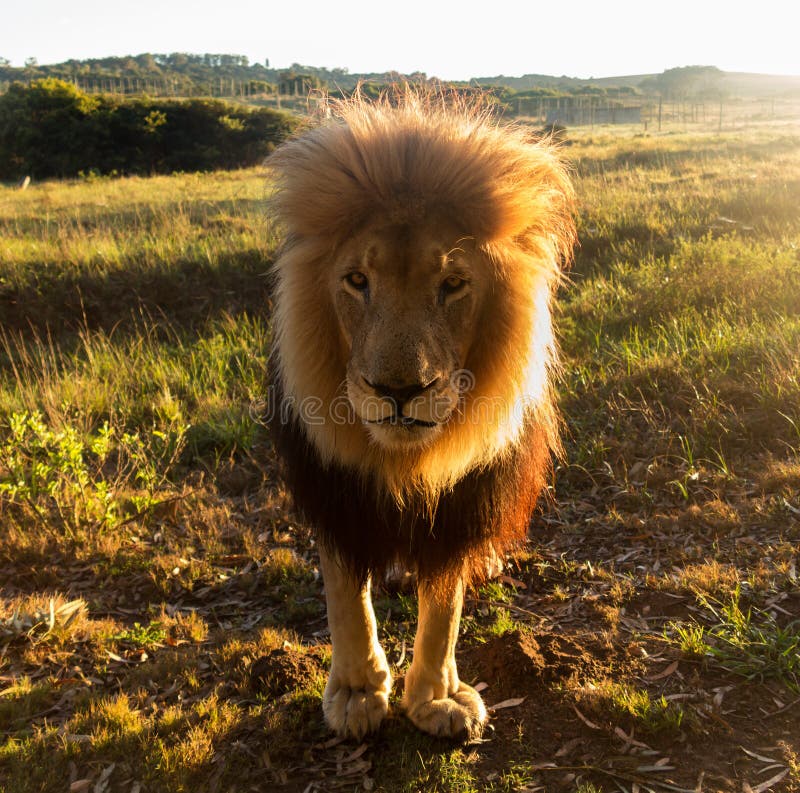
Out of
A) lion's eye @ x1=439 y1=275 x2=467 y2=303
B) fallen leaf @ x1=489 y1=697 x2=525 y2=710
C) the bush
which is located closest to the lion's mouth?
lion's eye @ x1=439 y1=275 x2=467 y2=303

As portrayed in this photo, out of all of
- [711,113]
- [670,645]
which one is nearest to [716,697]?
[670,645]

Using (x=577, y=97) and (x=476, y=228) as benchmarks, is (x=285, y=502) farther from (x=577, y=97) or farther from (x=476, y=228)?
(x=577, y=97)

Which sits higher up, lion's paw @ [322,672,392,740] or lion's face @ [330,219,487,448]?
lion's face @ [330,219,487,448]

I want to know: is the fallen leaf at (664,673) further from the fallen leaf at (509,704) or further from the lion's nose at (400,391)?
the lion's nose at (400,391)

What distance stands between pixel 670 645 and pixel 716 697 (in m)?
0.37

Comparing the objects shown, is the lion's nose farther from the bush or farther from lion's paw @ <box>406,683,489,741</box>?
the bush

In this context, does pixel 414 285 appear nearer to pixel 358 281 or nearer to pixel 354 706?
pixel 358 281

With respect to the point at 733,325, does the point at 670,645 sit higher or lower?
lower

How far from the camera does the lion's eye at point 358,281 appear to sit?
6.84 ft

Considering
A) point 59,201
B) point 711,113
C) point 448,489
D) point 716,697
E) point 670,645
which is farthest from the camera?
point 711,113

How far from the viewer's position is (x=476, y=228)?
6.89ft

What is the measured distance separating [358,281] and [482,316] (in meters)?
0.37

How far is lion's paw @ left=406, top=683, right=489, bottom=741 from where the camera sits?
254 cm

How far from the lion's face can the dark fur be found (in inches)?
15.6
